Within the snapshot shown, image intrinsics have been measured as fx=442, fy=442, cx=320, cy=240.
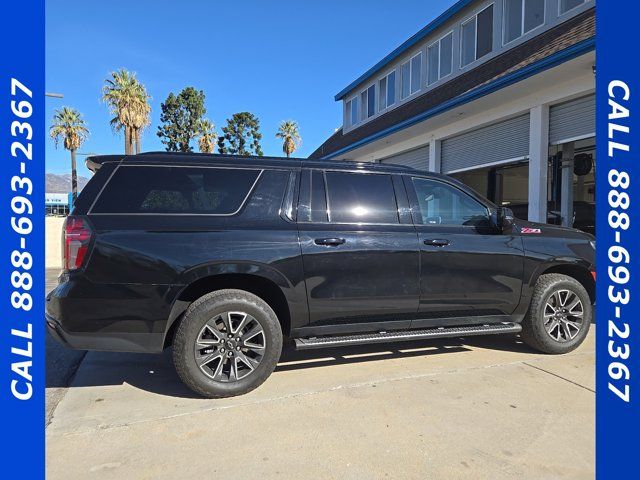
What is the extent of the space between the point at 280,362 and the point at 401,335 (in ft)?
4.14

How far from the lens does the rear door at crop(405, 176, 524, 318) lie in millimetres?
4145

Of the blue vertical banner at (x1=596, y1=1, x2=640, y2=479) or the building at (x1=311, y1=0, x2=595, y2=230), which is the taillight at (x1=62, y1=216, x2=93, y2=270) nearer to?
the blue vertical banner at (x1=596, y1=1, x2=640, y2=479)

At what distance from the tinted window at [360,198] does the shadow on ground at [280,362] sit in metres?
1.47

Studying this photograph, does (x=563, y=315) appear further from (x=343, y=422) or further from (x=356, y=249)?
(x=343, y=422)

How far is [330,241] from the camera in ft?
12.5

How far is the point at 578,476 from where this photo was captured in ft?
8.41

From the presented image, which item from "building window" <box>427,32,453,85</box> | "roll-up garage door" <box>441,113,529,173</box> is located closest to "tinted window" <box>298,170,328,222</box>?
"roll-up garage door" <box>441,113,529,173</box>

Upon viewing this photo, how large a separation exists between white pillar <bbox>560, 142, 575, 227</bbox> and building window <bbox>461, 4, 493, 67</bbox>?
3.74 meters

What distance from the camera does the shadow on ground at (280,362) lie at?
157 inches

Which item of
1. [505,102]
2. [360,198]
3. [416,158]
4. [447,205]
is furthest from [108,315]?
[416,158]
